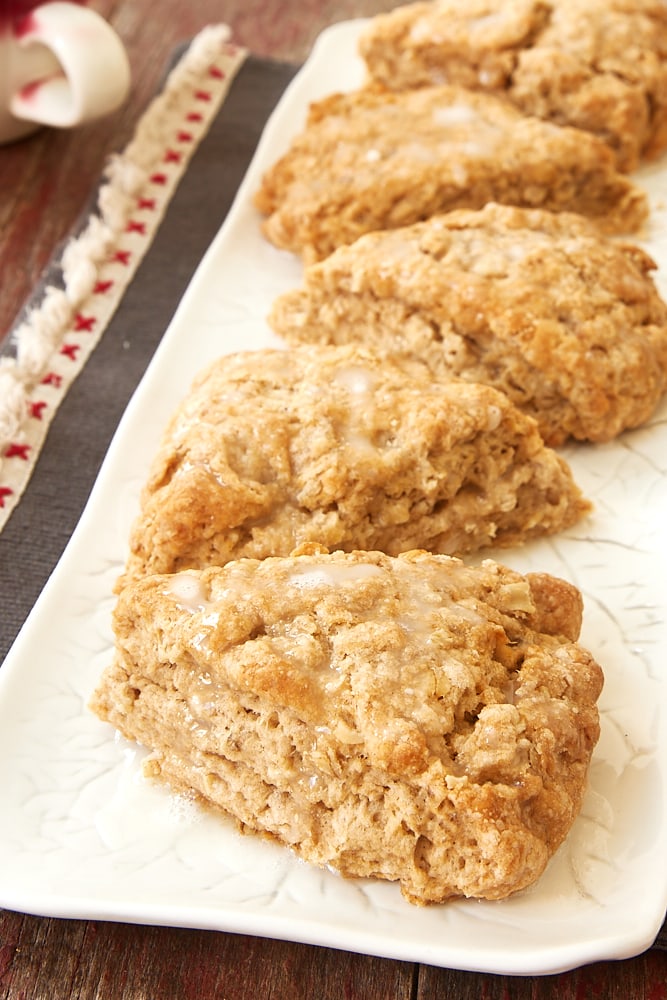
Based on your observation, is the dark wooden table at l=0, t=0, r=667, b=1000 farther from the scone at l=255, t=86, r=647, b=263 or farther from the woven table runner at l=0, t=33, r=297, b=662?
the scone at l=255, t=86, r=647, b=263

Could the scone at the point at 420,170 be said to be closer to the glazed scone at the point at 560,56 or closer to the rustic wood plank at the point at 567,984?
the glazed scone at the point at 560,56

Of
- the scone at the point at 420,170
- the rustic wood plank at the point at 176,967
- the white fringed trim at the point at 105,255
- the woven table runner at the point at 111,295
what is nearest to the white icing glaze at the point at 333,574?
the rustic wood plank at the point at 176,967

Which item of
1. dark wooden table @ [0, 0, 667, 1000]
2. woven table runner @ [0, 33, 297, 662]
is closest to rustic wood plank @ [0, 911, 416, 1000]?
dark wooden table @ [0, 0, 667, 1000]

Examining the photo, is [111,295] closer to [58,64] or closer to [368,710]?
[58,64]

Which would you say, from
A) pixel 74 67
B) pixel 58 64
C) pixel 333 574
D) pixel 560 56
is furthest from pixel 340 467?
pixel 58 64

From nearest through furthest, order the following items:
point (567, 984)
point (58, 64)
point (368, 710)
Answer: point (368, 710), point (567, 984), point (58, 64)

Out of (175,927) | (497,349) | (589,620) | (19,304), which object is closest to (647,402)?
(497,349)

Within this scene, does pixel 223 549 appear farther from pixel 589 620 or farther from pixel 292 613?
pixel 589 620
